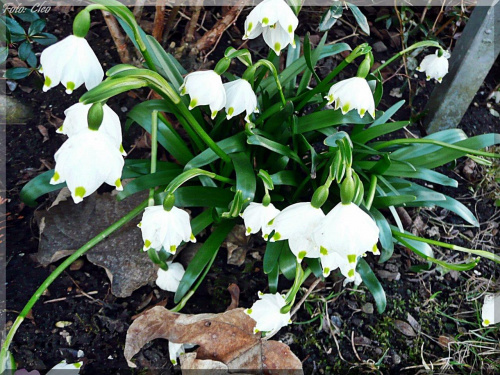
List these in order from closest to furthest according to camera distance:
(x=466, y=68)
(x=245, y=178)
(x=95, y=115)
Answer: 1. (x=95, y=115)
2. (x=245, y=178)
3. (x=466, y=68)

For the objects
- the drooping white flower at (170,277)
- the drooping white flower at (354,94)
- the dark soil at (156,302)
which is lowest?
the dark soil at (156,302)

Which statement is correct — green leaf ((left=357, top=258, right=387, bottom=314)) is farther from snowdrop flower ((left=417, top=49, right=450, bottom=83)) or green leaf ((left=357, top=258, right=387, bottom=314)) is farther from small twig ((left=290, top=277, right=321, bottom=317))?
snowdrop flower ((left=417, top=49, right=450, bottom=83))

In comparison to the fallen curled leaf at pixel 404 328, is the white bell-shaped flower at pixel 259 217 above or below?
above

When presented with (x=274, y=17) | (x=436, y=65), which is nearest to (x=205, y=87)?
(x=274, y=17)

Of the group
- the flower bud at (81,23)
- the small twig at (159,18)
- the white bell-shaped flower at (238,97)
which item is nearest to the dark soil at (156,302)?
the small twig at (159,18)

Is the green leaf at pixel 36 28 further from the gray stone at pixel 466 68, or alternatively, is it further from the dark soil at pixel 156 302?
the gray stone at pixel 466 68

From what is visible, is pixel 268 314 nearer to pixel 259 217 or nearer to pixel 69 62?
pixel 259 217
